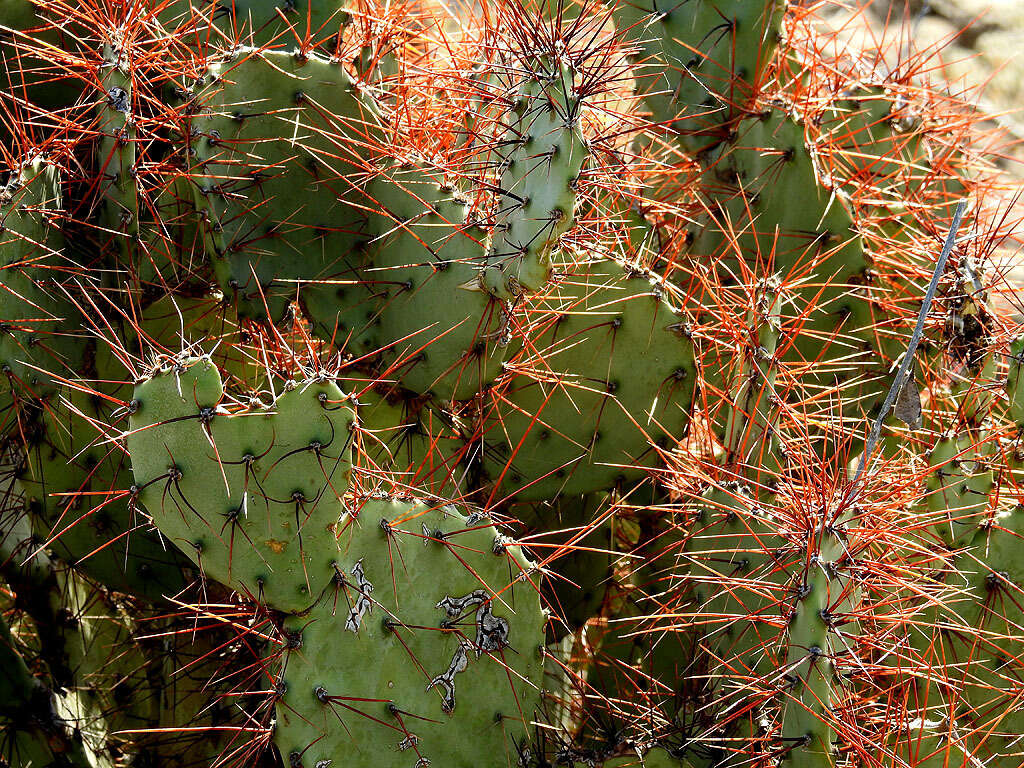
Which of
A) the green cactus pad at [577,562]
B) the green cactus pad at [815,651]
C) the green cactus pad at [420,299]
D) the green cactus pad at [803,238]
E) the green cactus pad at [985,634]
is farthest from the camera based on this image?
the green cactus pad at [803,238]

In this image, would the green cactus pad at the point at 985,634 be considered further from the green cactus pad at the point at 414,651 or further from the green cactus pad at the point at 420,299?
the green cactus pad at the point at 420,299

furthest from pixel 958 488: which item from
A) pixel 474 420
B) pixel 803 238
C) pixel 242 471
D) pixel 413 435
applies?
pixel 242 471

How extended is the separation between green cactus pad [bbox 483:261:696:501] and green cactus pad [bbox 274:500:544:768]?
32cm

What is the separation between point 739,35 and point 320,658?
1.50 m

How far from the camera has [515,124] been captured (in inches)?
56.7

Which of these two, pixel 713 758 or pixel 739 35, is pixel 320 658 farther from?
pixel 739 35

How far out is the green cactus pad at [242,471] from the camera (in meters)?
1.16

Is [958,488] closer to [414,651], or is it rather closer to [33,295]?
[414,651]

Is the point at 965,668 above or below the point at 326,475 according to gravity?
below

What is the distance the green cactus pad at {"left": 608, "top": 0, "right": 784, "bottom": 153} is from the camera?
2.01 meters

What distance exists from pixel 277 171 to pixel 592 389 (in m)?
0.68

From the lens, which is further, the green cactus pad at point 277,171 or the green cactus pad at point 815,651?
the green cactus pad at point 277,171

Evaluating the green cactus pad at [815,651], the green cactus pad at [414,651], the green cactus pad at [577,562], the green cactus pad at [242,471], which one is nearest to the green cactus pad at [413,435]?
the green cactus pad at [577,562]

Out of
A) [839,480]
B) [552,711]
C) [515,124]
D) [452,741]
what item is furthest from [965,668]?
[515,124]
